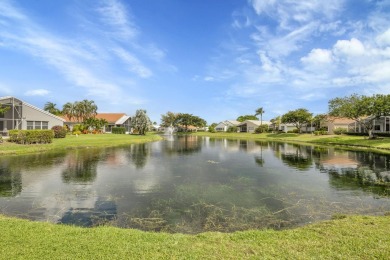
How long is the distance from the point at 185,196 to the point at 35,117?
5055 centimetres

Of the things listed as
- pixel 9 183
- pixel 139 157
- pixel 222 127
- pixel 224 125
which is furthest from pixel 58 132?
pixel 222 127

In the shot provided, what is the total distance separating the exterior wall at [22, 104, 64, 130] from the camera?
5051 cm

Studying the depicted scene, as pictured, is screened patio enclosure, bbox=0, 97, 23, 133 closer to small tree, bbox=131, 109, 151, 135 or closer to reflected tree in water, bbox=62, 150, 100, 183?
reflected tree in water, bbox=62, 150, 100, 183

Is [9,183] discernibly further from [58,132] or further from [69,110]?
[69,110]

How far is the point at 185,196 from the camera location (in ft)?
48.8

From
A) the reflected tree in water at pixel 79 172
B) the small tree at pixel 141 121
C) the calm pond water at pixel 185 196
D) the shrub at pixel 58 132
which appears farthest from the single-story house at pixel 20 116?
the small tree at pixel 141 121

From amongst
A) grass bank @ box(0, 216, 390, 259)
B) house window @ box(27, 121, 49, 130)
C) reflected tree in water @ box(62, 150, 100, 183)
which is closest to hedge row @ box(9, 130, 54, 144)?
house window @ box(27, 121, 49, 130)

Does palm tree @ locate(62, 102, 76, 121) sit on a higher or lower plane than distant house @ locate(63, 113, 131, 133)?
higher

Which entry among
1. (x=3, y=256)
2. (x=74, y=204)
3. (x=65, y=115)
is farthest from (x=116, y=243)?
(x=65, y=115)

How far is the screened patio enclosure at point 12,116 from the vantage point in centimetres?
4762

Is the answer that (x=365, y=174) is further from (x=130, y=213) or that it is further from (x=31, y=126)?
(x=31, y=126)

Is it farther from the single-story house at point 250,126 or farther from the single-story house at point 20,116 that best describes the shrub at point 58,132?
the single-story house at point 250,126

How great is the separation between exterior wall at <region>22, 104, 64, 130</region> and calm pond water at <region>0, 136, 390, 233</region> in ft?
103

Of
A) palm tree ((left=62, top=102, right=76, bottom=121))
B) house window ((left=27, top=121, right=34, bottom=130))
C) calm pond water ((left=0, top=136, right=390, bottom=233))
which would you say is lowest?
calm pond water ((left=0, top=136, right=390, bottom=233))
